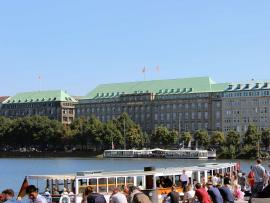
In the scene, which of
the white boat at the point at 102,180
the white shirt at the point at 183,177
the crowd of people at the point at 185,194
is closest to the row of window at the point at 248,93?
the white boat at the point at 102,180

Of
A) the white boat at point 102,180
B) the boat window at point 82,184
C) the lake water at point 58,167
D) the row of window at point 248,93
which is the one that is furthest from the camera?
the row of window at point 248,93

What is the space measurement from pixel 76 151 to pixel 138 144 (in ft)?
55.7

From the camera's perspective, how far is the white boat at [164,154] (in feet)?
500

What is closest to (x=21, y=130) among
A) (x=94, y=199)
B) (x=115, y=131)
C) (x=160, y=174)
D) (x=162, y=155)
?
(x=115, y=131)

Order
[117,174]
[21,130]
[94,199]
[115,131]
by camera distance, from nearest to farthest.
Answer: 1. [94,199]
2. [117,174]
3. [115,131]
4. [21,130]

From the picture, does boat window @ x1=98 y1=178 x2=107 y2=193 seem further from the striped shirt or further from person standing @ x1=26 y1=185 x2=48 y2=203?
person standing @ x1=26 y1=185 x2=48 y2=203

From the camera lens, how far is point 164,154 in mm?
158250

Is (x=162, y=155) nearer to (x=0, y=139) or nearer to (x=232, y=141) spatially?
(x=232, y=141)

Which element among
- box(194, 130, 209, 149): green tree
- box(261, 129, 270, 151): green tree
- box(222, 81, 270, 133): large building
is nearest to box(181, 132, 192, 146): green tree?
box(194, 130, 209, 149): green tree

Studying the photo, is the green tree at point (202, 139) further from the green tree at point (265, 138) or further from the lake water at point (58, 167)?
the lake water at point (58, 167)

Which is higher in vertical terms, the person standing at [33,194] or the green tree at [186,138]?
the green tree at [186,138]

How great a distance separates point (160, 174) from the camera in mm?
33719

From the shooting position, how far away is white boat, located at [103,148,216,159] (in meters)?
152

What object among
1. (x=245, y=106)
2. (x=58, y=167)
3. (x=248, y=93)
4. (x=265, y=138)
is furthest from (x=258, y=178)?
(x=245, y=106)
